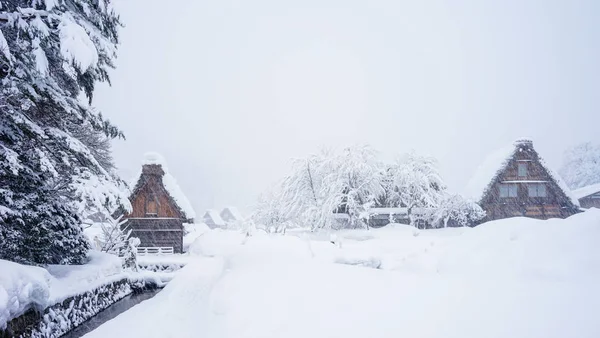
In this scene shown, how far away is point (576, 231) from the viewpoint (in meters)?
6.19

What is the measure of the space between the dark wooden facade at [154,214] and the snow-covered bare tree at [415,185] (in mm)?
16718

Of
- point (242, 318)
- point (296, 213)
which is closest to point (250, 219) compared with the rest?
point (296, 213)

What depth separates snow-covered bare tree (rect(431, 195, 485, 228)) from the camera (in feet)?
88.4

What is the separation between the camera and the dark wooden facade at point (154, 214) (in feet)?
81.0

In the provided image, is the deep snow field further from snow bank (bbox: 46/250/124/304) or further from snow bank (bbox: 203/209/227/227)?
snow bank (bbox: 203/209/227/227)

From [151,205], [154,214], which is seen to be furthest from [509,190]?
[151,205]

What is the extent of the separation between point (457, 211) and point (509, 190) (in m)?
5.50

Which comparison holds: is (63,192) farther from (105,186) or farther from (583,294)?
(583,294)

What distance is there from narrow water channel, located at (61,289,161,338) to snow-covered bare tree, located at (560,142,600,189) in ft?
186

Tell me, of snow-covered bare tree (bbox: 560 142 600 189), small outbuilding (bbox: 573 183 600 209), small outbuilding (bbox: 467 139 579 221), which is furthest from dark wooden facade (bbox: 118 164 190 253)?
snow-covered bare tree (bbox: 560 142 600 189)

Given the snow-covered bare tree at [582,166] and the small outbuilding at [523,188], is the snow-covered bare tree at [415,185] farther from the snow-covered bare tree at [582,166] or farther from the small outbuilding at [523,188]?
the snow-covered bare tree at [582,166]

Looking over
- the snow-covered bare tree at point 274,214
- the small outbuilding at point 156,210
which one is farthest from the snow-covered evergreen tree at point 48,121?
the snow-covered bare tree at point 274,214

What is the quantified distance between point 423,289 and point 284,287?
2896mm

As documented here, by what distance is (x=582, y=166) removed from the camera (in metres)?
49.3
